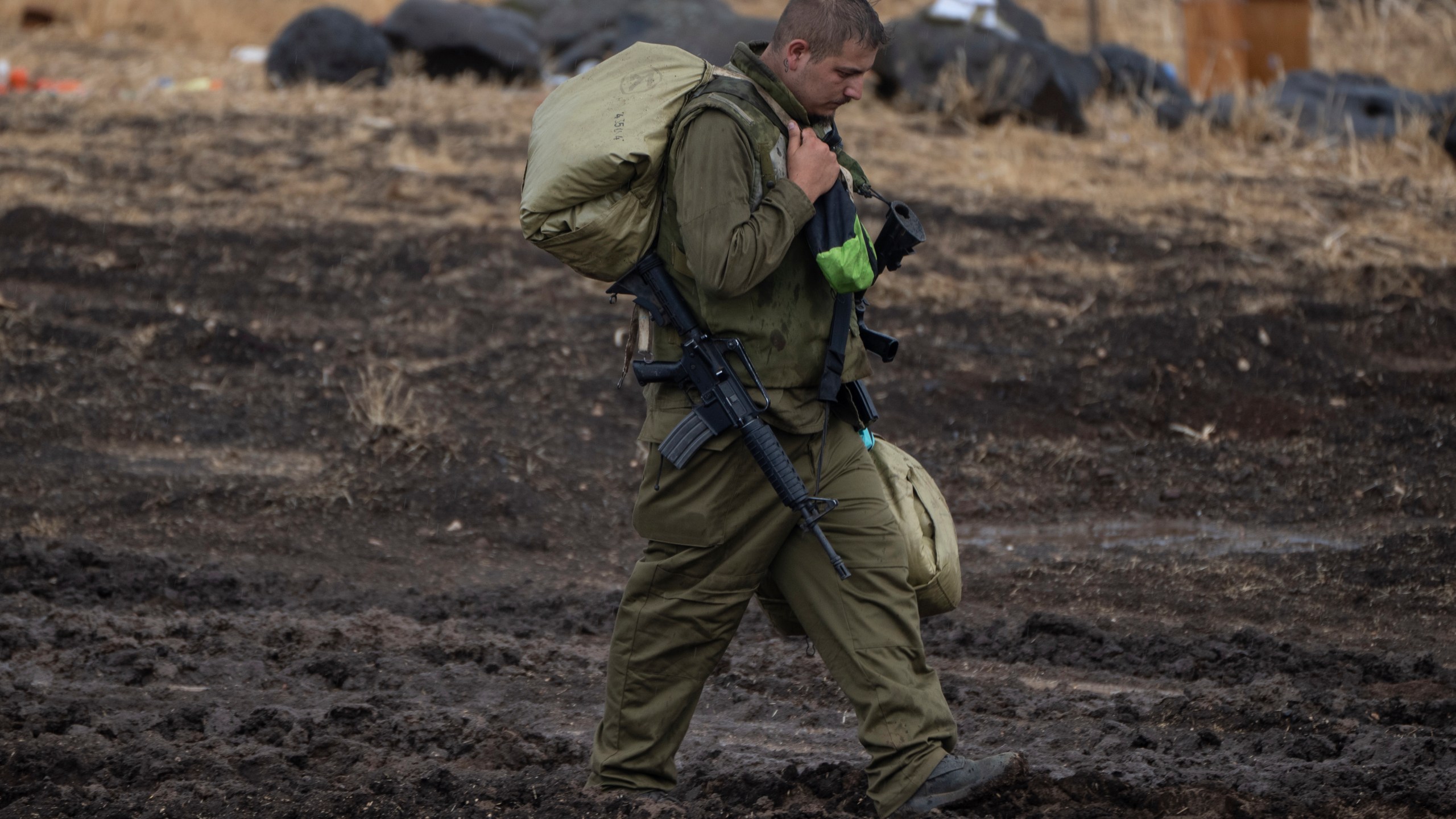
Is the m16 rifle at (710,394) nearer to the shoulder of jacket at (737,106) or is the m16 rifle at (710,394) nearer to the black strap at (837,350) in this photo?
the black strap at (837,350)

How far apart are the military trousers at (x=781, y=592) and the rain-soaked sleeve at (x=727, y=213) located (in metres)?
0.39

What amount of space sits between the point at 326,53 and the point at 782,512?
9686mm

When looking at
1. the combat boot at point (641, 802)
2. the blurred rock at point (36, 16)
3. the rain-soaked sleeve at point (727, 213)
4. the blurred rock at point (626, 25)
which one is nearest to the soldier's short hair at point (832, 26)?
the rain-soaked sleeve at point (727, 213)

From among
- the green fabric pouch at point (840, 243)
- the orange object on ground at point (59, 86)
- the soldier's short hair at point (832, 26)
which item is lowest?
the orange object on ground at point (59, 86)

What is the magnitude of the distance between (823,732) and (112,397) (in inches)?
160

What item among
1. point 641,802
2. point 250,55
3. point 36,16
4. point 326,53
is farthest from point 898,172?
point 36,16

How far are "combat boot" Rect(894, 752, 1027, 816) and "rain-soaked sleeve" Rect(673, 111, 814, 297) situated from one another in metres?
1.05

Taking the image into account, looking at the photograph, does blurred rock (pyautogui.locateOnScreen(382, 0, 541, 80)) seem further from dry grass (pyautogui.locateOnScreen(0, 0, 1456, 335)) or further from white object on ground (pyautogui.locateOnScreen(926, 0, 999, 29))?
white object on ground (pyautogui.locateOnScreen(926, 0, 999, 29))

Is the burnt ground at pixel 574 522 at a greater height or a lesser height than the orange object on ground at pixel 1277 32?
lesser

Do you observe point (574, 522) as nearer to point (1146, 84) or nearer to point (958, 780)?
point (958, 780)

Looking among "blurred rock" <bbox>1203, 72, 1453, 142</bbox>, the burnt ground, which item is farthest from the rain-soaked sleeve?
"blurred rock" <bbox>1203, 72, 1453, 142</bbox>

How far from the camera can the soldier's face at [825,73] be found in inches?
110

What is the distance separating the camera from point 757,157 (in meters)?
2.78

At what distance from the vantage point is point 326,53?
11.5 metres
